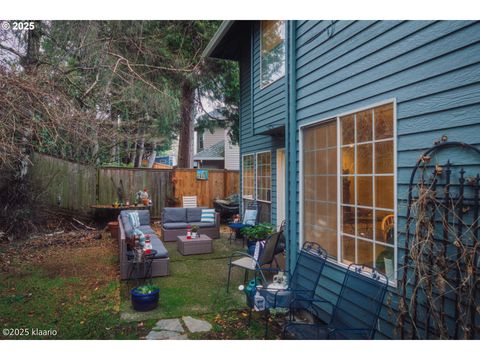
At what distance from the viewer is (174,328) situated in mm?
3488

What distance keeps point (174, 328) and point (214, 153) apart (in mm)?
19154

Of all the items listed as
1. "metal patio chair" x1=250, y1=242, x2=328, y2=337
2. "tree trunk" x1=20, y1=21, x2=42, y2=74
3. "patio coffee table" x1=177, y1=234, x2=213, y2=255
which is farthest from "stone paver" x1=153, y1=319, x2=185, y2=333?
"tree trunk" x1=20, y1=21, x2=42, y2=74

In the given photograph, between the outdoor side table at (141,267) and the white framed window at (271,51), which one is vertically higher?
the white framed window at (271,51)

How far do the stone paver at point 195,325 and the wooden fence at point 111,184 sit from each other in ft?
20.6

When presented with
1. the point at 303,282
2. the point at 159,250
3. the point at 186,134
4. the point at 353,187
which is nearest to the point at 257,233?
the point at 159,250

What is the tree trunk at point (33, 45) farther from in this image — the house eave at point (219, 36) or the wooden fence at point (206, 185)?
the wooden fence at point (206, 185)

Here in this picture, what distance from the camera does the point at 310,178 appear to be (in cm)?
393

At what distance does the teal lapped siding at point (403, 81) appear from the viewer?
7.02 feet

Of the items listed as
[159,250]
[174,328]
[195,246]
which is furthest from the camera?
[195,246]

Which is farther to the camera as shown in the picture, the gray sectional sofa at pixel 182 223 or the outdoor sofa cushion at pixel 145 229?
the gray sectional sofa at pixel 182 223

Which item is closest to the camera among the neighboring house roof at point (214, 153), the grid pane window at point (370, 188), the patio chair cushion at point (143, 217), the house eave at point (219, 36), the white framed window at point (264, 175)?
the grid pane window at point (370, 188)

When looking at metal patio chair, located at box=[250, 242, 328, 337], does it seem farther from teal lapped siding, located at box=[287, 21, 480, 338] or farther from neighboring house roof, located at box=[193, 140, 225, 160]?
neighboring house roof, located at box=[193, 140, 225, 160]

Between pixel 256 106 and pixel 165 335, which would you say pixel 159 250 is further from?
pixel 256 106

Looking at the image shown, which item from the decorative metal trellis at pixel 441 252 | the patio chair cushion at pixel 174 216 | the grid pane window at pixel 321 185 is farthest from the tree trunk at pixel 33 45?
the decorative metal trellis at pixel 441 252
